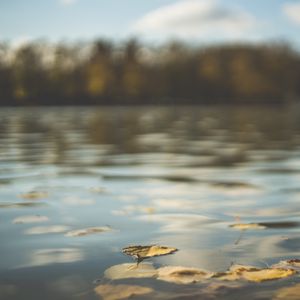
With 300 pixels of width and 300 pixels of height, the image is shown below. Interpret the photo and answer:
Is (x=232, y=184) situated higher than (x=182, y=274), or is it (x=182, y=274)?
(x=182, y=274)

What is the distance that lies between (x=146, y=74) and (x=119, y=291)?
5973 centimetres

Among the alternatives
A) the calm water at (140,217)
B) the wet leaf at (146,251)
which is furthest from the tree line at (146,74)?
the wet leaf at (146,251)

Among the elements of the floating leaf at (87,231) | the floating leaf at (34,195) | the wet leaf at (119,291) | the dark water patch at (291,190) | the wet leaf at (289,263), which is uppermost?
the wet leaf at (119,291)

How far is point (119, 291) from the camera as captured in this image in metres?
1.86

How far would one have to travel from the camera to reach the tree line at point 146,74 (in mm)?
55156

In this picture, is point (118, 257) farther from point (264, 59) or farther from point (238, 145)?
point (264, 59)

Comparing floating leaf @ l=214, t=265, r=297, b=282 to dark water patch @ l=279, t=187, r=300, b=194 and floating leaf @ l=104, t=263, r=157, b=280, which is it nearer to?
floating leaf @ l=104, t=263, r=157, b=280

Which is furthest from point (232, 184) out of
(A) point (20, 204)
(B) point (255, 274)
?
(B) point (255, 274)

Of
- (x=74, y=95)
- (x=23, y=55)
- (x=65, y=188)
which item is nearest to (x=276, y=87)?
(x=74, y=95)

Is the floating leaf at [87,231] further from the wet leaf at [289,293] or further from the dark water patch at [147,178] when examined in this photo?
the dark water patch at [147,178]

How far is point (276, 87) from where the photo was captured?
65.0 meters

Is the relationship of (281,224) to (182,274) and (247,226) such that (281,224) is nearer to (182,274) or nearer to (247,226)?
(247,226)

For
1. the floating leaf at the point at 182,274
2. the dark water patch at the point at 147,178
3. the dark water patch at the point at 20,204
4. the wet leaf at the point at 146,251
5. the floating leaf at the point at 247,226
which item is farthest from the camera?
the dark water patch at the point at 147,178

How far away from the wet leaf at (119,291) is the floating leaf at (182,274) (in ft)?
0.49
